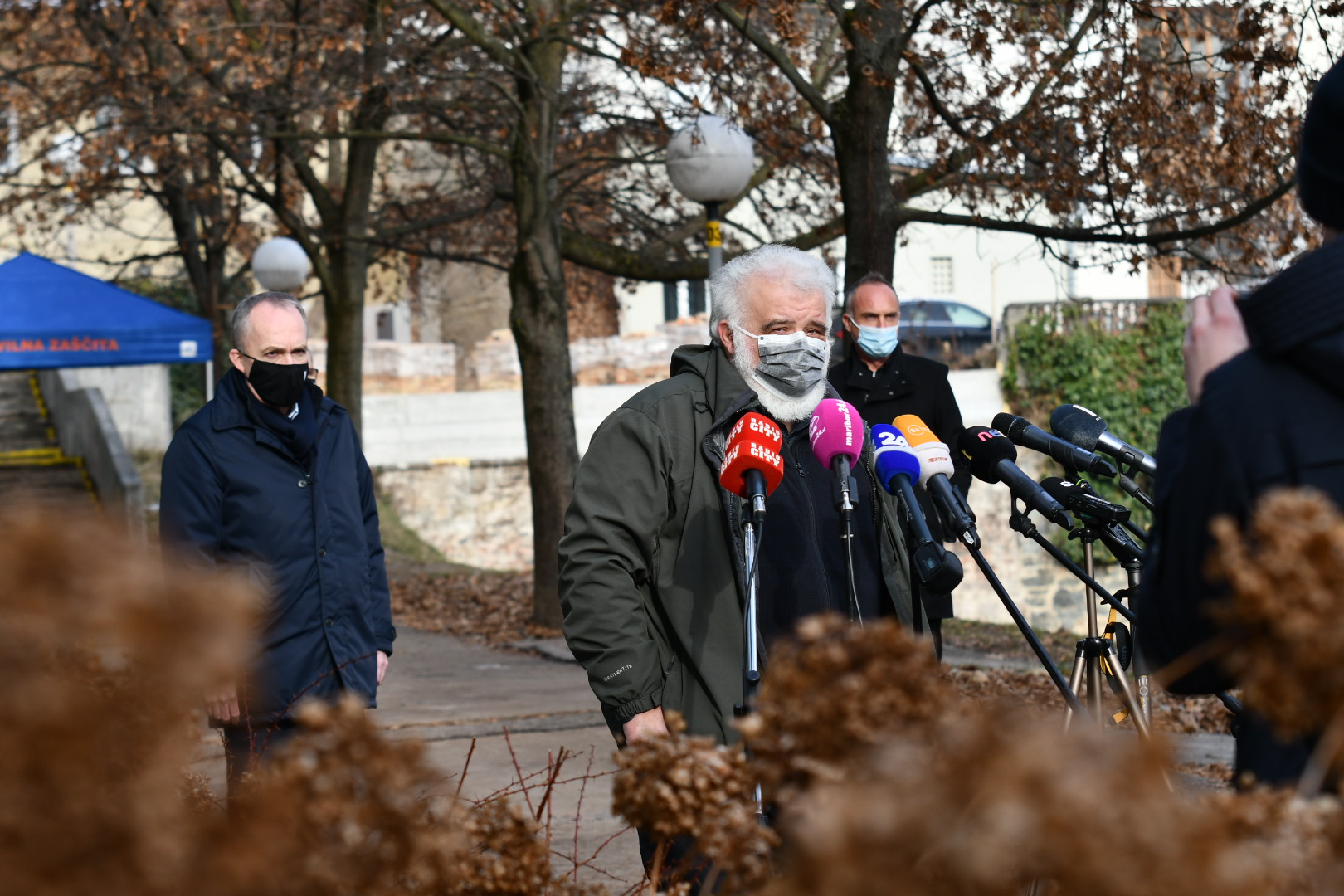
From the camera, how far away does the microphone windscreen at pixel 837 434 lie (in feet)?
10.9

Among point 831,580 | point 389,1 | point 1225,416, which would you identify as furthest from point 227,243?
point 1225,416

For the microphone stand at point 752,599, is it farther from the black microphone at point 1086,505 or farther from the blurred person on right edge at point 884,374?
the blurred person on right edge at point 884,374

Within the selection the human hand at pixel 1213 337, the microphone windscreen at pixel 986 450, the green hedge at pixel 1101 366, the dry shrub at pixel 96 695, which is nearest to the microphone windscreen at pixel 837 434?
the microphone windscreen at pixel 986 450

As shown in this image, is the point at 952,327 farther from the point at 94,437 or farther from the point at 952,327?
the point at 94,437

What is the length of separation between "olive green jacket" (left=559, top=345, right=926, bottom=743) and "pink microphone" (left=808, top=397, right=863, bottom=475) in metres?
0.26

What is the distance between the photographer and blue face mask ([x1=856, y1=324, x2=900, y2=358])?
6.81m

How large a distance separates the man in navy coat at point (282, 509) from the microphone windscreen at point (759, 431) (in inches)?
65.2

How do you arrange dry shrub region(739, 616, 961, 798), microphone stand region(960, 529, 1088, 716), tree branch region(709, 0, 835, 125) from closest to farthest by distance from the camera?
dry shrub region(739, 616, 961, 798) → microphone stand region(960, 529, 1088, 716) → tree branch region(709, 0, 835, 125)

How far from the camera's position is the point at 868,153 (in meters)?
9.34

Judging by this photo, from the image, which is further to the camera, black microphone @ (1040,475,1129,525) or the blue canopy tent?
the blue canopy tent

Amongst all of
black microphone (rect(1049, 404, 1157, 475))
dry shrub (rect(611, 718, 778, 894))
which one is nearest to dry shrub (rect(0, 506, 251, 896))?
dry shrub (rect(611, 718, 778, 894))

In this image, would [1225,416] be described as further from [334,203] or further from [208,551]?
[334,203]

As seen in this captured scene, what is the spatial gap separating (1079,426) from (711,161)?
649 centimetres

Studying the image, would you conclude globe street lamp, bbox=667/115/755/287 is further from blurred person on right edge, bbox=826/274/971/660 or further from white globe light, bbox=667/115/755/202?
blurred person on right edge, bbox=826/274/971/660
